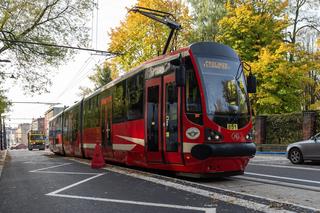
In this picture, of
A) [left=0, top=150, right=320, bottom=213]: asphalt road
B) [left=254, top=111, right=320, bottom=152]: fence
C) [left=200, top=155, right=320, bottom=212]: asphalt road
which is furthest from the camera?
[left=254, top=111, right=320, bottom=152]: fence

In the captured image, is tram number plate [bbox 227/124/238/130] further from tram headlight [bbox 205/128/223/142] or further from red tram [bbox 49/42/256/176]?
tram headlight [bbox 205/128/223/142]

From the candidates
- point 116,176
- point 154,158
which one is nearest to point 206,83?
point 154,158

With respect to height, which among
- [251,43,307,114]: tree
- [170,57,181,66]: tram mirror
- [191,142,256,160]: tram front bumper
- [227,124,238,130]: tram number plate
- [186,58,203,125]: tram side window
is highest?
[251,43,307,114]: tree

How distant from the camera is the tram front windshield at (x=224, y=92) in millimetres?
9414

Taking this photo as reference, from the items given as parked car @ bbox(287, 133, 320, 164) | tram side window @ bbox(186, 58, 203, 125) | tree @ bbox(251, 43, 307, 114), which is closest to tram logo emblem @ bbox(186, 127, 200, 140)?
tram side window @ bbox(186, 58, 203, 125)

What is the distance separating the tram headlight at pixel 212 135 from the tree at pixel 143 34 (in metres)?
22.4

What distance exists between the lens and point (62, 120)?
28141 mm

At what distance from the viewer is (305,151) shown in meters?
15.1

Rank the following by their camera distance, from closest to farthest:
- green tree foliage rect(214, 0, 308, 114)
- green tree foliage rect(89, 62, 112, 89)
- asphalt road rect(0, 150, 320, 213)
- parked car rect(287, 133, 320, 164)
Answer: asphalt road rect(0, 150, 320, 213) < parked car rect(287, 133, 320, 164) < green tree foliage rect(214, 0, 308, 114) < green tree foliage rect(89, 62, 112, 89)

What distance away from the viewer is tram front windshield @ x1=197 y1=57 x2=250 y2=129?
9414 mm

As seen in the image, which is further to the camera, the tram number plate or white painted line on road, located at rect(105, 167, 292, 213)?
the tram number plate

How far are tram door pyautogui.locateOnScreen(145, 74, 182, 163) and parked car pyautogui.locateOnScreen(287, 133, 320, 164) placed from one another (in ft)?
23.8

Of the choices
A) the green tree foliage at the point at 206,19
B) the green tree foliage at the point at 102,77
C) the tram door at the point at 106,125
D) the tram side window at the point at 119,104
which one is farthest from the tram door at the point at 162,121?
the green tree foliage at the point at 102,77

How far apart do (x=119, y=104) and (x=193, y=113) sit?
5.03 meters
